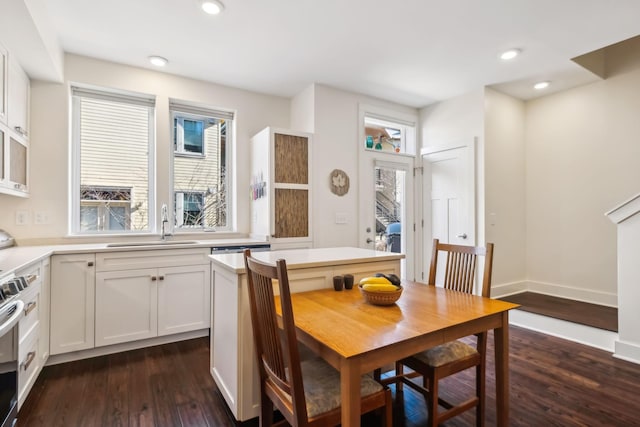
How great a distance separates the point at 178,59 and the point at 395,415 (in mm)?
3605

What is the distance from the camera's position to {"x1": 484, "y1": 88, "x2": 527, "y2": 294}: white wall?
4043mm

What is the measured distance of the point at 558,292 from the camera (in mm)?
4281

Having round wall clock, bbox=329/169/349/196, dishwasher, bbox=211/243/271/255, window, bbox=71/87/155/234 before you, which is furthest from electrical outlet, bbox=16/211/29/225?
round wall clock, bbox=329/169/349/196

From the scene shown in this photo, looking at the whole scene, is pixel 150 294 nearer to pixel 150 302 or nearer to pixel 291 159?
pixel 150 302

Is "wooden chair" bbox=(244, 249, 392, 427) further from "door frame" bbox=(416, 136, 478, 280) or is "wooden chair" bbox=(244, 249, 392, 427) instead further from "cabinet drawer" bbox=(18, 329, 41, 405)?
"door frame" bbox=(416, 136, 478, 280)

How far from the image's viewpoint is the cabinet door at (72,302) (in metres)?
2.58

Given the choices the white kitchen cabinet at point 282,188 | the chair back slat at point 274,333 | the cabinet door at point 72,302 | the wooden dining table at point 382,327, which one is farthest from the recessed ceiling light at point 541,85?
the cabinet door at point 72,302

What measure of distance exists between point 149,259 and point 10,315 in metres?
1.46

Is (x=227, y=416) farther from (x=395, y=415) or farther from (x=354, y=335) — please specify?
(x=354, y=335)

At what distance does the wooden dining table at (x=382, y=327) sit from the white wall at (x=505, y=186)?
8.70ft

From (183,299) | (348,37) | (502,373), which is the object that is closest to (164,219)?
(183,299)

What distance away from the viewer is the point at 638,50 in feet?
12.0

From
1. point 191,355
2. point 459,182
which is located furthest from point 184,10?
point 459,182

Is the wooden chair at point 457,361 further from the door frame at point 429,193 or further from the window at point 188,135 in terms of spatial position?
the window at point 188,135
